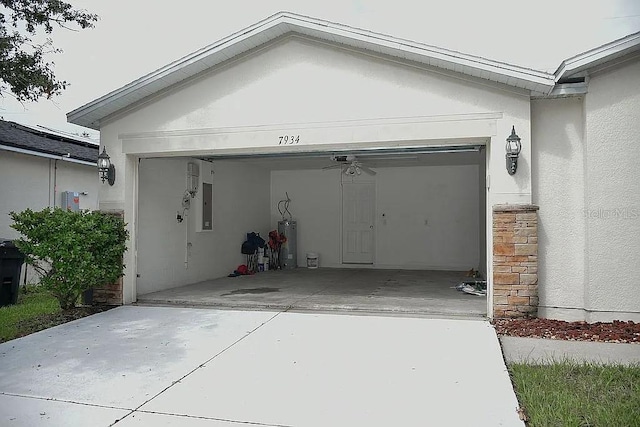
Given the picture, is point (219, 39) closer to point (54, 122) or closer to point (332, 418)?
point (332, 418)

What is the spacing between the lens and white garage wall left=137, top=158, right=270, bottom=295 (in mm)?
8023

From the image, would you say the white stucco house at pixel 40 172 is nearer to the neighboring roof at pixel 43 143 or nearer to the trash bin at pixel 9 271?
the neighboring roof at pixel 43 143

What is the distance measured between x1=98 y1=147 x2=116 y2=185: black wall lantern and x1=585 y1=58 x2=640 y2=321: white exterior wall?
6810 mm

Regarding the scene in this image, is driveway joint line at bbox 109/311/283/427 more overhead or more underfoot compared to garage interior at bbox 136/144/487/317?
more underfoot

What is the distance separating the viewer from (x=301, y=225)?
45.7 feet

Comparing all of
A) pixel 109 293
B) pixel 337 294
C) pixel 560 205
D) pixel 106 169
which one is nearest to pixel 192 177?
pixel 106 169

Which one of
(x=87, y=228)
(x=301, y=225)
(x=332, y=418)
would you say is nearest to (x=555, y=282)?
(x=332, y=418)

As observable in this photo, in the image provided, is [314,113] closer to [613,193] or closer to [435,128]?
[435,128]

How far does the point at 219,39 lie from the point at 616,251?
19.4ft

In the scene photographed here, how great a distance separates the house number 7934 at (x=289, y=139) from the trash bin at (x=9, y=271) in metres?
4.58

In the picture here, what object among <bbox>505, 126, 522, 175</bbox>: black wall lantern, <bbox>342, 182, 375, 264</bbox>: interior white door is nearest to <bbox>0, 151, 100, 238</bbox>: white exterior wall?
<bbox>342, 182, 375, 264</bbox>: interior white door

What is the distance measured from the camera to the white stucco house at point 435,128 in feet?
18.6

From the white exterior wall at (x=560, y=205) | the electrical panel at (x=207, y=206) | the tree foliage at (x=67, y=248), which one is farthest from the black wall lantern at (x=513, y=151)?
the electrical panel at (x=207, y=206)

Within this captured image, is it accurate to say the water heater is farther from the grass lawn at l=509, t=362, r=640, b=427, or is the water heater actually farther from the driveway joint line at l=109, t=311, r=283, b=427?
the grass lawn at l=509, t=362, r=640, b=427
